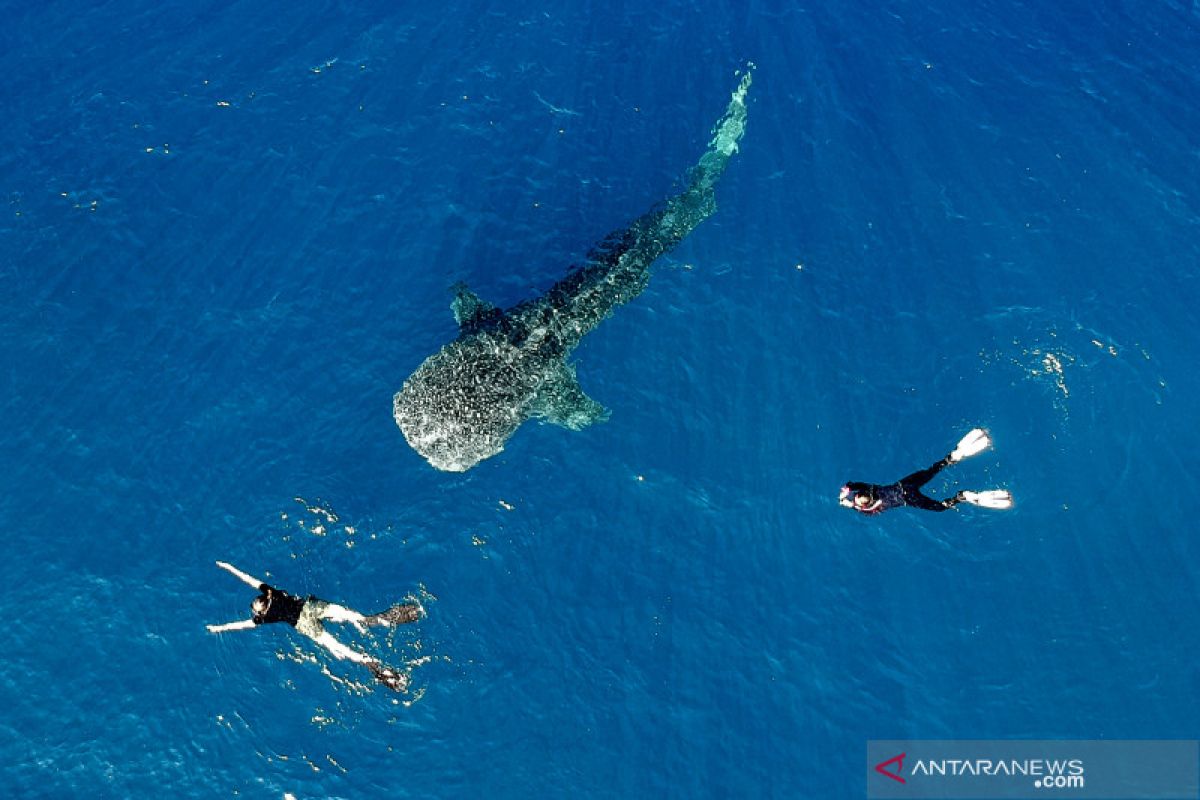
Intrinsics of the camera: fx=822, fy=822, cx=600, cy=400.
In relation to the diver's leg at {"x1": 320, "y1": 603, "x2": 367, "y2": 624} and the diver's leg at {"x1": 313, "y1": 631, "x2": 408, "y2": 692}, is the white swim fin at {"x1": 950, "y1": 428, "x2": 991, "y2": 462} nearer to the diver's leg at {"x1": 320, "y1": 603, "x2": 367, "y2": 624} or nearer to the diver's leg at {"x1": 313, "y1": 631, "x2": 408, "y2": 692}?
the diver's leg at {"x1": 313, "y1": 631, "x2": 408, "y2": 692}

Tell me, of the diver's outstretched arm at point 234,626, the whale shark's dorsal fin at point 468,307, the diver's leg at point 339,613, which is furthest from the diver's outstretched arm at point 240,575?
the whale shark's dorsal fin at point 468,307

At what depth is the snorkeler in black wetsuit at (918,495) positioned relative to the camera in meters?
25.0

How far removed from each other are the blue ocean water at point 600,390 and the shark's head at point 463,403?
2.30 feet

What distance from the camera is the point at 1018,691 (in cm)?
2525

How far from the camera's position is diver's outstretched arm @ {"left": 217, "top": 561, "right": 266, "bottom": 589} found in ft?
80.0

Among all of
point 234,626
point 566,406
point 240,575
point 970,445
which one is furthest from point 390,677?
point 970,445

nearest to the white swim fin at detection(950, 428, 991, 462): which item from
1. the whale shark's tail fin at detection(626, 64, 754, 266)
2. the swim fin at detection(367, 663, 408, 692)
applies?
the whale shark's tail fin at detection(626, 64, 754, 266)

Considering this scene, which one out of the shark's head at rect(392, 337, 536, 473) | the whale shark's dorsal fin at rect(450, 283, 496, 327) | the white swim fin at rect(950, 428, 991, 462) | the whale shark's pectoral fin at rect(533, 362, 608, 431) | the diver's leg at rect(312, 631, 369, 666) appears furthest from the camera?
the whale shark's dorsal fin at rect(450, 283, 496, 327)

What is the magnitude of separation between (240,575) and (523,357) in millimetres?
11692

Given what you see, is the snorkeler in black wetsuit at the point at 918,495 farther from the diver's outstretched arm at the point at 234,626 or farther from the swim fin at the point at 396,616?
the diver's outstretched arm at the point at 234,626

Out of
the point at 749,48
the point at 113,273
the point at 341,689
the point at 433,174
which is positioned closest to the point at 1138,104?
the point at 749,48

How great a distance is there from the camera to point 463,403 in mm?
28297

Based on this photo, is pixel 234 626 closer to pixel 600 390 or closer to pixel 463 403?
pixel 463 403

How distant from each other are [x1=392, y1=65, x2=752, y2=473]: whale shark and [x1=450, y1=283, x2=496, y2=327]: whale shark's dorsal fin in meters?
0.04
